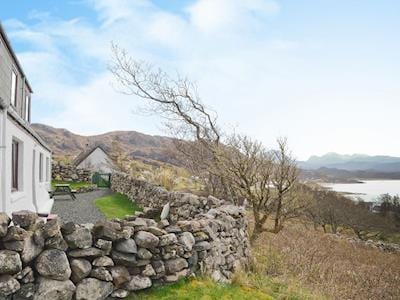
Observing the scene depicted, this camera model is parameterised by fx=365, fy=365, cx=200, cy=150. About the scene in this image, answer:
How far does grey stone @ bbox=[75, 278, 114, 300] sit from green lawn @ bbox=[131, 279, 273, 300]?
0.40m

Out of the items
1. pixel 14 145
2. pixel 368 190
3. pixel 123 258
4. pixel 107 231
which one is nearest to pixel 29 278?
pixel 107 231

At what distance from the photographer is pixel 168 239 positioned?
5762mm

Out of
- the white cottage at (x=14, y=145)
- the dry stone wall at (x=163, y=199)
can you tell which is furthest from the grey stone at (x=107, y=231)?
the dry stone wall at (x=163, y=199)

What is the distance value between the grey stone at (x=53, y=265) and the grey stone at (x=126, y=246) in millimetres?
783

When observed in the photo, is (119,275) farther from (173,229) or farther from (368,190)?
(368,190)

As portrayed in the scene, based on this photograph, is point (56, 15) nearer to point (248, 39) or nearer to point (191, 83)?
point (191, 83)

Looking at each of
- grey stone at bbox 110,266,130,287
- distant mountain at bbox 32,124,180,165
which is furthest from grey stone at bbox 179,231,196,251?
distant mountain at bbox 32,124,180,165

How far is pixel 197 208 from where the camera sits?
38.2ft

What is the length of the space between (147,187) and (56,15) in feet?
27.5

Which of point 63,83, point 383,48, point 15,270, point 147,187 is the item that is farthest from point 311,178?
point 63,83

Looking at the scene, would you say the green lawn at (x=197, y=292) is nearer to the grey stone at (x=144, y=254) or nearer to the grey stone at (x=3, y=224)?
the grey stone at (x=144, y=254)

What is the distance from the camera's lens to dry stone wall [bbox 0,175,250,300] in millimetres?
4301

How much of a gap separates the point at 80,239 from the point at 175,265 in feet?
5.46

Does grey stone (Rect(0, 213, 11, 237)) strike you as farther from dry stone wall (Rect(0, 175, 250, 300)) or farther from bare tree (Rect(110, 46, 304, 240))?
bare tree (Rect(110, 46, 304, 240))
